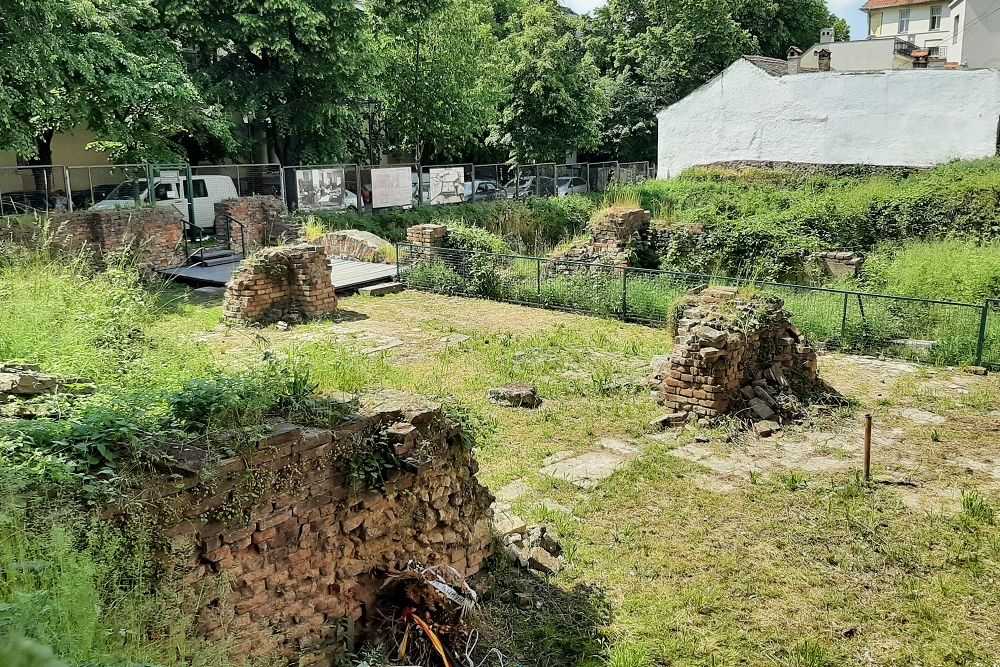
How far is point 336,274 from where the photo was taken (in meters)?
17.5

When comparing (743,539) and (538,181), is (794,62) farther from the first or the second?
(743,539)

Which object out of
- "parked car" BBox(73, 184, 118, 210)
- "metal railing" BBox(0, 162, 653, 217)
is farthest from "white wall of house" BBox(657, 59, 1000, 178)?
"parked car" BBox(73, 184, 118, 210)

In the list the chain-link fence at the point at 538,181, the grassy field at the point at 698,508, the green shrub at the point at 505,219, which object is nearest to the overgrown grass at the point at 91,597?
the grassy field at the point at 698,508

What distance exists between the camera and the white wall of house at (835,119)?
2347 cm

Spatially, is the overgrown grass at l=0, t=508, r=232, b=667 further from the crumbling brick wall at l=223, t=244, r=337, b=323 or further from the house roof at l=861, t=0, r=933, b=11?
the house roof at l=861, t=0, r=933, b=11

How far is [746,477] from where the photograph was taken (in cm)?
768

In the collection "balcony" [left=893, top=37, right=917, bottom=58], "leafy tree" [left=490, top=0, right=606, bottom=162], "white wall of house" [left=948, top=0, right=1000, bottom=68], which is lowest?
"leafy tree" [left=490, top=0, right=606, bottom=162]

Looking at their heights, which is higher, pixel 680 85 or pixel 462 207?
pixel 680 85

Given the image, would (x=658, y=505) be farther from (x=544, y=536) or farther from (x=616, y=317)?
(x=616, y=317)

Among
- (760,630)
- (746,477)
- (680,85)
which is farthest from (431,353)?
(680,85)

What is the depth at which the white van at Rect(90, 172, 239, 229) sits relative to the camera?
19.5 meters

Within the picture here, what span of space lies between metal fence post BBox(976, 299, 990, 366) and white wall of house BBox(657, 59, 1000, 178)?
48.9 feet

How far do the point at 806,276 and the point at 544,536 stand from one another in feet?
43.9

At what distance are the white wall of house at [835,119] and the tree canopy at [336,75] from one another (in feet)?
13.7
